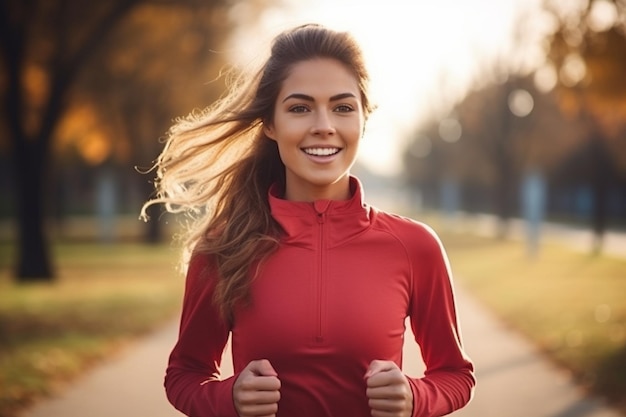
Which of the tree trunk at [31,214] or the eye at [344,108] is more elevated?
the eye at [344,108]

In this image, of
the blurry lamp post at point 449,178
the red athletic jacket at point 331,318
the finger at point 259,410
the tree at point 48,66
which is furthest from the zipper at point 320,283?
the blurry lamp post at point 449,178

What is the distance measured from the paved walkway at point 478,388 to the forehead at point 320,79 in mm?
4498

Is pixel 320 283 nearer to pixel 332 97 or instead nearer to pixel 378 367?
pixel 378 367

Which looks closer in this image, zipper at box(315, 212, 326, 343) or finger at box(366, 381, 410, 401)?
finger at box(366, 381, 410, 401)

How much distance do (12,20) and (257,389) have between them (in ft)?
49.7

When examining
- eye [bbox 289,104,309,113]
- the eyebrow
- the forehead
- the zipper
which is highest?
the forehead

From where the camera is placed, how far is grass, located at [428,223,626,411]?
827 centimetres

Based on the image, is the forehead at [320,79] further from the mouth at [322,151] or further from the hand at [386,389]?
the hand at [386,389]

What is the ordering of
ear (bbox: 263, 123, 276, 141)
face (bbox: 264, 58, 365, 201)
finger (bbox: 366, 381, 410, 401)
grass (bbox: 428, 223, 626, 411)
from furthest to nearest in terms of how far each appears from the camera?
grass (bbox: 428, 223, 626, 411) → ear (bbox: 263, 123, 276, 141) → face (bbox: 264, 58, 365, 201) → finger (bbox: 366, 381, 410, 401)

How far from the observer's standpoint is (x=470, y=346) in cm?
948

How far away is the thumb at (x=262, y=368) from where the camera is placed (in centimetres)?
215

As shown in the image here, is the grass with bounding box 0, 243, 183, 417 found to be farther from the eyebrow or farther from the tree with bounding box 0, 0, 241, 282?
the eyebrow

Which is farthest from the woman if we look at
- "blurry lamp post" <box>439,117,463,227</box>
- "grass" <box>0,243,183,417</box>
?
"blurry lamp post" <box>439,117,463,227</box>

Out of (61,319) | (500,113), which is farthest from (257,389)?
(500,113)
